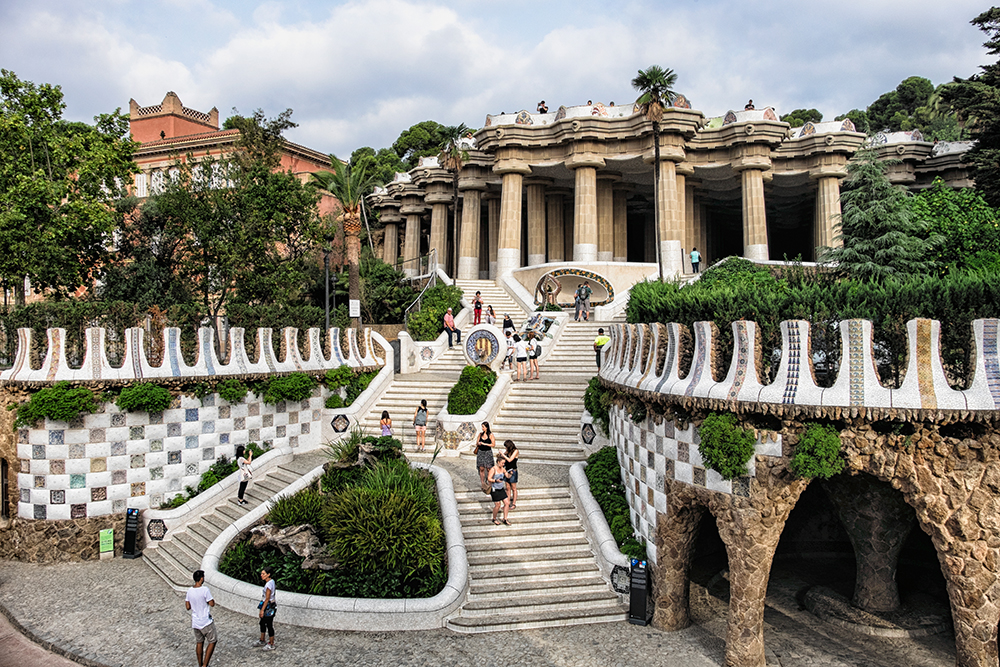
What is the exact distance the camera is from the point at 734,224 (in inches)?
2368

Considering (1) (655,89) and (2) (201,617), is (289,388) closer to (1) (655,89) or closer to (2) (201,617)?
(2) (201,617)

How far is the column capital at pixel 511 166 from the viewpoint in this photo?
39.4 meters

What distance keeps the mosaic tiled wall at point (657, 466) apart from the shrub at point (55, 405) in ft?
44.1

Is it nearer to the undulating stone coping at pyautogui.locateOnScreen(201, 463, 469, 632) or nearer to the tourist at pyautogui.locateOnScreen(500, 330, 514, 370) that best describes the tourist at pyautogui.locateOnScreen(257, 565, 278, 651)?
the undulating stone coping at pyautogui.locateOnScreen(201, 463, 469, 632)

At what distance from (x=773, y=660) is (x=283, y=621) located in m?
8.98

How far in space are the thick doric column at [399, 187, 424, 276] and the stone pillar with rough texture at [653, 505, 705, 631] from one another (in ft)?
137

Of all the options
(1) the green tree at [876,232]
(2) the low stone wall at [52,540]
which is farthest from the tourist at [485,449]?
(1) the green tree at [876,232]

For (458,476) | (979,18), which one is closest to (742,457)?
(458,476)

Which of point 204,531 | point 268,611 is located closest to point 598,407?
point 268,611

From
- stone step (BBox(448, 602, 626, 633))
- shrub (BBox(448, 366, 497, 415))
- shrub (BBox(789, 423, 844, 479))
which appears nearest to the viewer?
shrub (BBox(789, 423, 844, 479))

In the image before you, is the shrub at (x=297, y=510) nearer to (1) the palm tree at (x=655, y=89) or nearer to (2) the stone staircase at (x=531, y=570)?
(2) the stone staircase at (x=531, y=570)

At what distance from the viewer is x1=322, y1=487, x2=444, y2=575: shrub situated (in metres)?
12.4

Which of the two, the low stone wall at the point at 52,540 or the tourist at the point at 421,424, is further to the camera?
the tourist at the point at 421,424

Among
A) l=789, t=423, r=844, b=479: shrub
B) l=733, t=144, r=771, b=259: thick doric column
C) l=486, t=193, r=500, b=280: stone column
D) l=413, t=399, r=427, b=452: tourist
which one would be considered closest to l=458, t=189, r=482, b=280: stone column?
l=486, t=193, r=500, b=280: stone column
